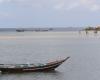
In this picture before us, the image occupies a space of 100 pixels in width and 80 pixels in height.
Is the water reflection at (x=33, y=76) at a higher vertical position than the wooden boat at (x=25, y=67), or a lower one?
lower

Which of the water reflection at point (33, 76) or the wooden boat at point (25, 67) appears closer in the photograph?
the water reflection at point (33, 76)

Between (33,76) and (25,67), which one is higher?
(25,67)

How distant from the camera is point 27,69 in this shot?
36.9 metres

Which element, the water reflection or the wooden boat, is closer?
the water reflection

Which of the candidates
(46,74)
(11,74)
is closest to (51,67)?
(46,74)

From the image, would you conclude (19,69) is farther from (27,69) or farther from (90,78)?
(90,78)

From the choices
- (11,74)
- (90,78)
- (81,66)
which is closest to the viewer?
(90,78)

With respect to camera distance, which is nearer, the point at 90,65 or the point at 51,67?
the point at 51,67

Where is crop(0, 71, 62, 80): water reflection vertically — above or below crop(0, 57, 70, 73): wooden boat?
below

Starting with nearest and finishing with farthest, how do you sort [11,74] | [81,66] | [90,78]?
[90,78], [11,74], [81,66]

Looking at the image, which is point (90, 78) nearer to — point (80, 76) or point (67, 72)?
point (80, 76)

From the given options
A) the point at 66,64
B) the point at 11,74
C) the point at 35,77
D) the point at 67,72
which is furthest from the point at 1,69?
the point at 66,64

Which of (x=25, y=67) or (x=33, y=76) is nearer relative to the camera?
(x=33, y=76)

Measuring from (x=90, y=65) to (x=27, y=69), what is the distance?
28.4 feet
